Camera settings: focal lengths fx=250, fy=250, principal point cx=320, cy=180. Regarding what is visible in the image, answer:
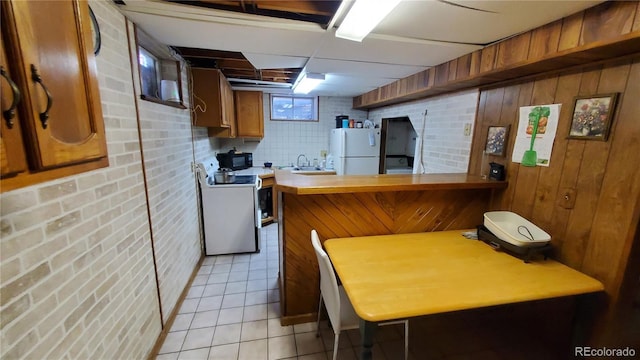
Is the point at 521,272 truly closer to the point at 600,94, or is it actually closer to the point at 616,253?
the point at 616,253

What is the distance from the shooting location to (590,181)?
151cm

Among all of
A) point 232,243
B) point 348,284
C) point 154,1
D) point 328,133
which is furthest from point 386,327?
point 328,133

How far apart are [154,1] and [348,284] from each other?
190 cm

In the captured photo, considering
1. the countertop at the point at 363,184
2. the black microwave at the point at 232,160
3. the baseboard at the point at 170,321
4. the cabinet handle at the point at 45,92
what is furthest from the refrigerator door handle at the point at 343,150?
the cabinet handle at the point at 45,92

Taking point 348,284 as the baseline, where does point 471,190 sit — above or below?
above

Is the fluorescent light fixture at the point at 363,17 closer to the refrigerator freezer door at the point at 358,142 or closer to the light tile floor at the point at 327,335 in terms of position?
the light tile floor at the point at 327,335

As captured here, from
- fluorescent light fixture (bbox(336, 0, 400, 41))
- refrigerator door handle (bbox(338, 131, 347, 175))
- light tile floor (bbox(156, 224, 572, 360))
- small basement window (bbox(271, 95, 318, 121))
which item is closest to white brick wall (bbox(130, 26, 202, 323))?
light tile floor (bbox(156, 224, 572, 360))

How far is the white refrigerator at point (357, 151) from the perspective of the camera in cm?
419

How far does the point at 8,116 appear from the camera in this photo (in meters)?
0.57

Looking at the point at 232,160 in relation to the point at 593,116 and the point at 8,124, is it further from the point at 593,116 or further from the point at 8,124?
the point at 593,116

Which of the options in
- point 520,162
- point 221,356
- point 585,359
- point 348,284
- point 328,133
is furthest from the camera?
point 328,133

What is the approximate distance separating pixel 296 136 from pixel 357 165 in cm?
137

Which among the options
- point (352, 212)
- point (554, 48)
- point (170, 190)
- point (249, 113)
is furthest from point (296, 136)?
point (554, 48)

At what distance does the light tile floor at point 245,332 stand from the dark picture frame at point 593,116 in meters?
1.86
